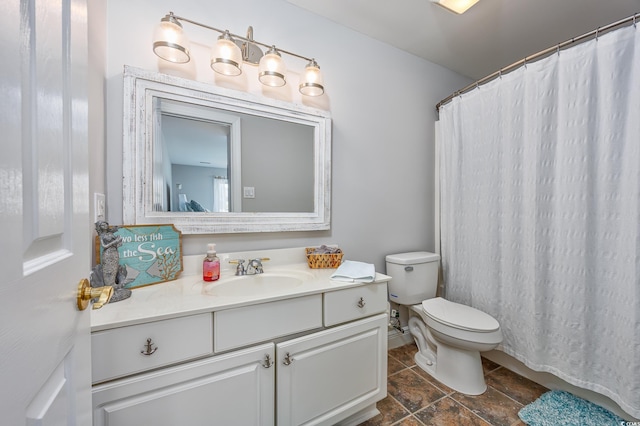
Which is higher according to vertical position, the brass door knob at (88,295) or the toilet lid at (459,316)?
the brass door knob at (88,295)

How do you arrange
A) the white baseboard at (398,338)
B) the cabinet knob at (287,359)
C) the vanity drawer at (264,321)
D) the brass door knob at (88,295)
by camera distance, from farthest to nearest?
the white baseboard at (398,338), the cabinet knob at (287,359), the vanity drawer at (264,321), the brass door knob at (88,295)

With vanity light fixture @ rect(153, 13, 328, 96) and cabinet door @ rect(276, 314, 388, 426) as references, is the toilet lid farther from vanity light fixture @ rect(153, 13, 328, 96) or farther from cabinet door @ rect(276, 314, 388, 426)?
vanity light fixture @ rect(153, 13, 328, 96)

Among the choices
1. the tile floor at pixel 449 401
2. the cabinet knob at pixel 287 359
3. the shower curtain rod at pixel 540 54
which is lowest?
the tile floor at pixel 449 401

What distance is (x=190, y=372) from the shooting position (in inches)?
34.0

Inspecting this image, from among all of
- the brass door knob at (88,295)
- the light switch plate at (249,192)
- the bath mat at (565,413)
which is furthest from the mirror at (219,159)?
the bath mat at (565,413)

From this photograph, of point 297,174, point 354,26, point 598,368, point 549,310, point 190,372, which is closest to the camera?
point 190,372

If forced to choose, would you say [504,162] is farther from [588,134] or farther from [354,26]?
[354,26]

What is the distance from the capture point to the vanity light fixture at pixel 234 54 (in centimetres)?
113

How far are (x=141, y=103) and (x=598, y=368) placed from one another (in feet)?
8.52

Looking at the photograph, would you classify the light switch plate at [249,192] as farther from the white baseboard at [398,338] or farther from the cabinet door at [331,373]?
the white baseboard at [398,338]

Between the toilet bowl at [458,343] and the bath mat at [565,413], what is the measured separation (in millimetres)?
240

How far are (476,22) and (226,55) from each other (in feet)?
5.41

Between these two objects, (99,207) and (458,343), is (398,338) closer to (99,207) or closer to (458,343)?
(458,343)

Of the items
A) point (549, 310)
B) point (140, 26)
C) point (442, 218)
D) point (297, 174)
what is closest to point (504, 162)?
point (442, 218)
